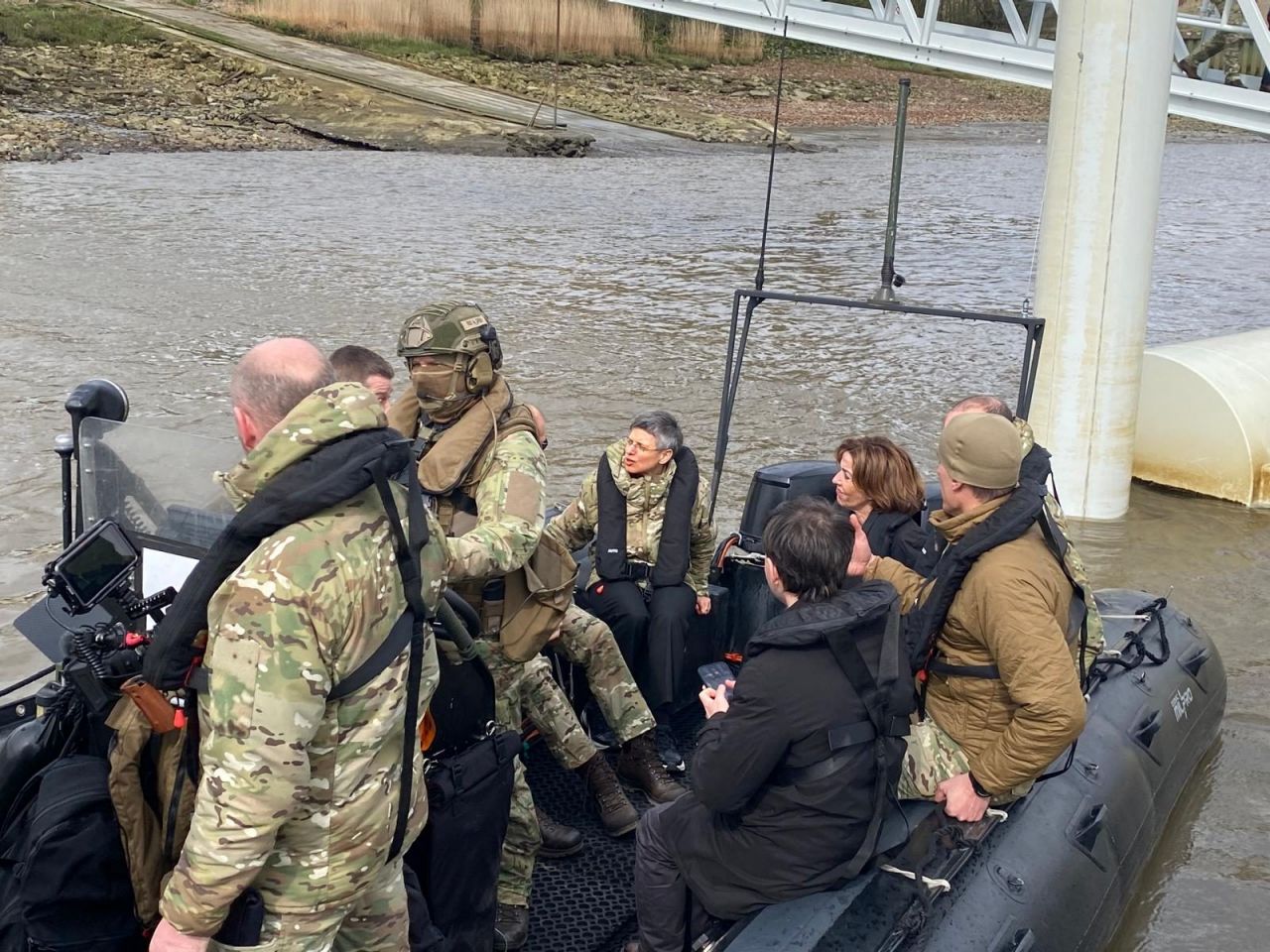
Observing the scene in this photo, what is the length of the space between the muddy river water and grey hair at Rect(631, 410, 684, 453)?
6.70ft

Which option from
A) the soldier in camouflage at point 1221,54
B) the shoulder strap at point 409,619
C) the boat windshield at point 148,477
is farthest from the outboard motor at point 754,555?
the soldier in camouflage at point 1221,54

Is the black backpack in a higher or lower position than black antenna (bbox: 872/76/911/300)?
lower

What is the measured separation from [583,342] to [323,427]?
1025cm

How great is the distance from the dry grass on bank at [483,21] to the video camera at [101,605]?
33.2m

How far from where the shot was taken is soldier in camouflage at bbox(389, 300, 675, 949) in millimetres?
3086

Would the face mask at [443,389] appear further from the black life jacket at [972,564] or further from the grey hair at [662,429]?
the black life jacket at [972,564]

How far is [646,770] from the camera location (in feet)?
12.6

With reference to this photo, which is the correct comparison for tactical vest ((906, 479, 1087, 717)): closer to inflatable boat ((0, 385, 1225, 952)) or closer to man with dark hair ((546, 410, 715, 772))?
inflatable boat ((0, 385, 1225, 952))

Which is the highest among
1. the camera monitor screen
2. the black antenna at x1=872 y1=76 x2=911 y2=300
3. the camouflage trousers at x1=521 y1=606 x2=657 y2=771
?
the black antenna at x1=872 y1=76 x2=911 y2=300

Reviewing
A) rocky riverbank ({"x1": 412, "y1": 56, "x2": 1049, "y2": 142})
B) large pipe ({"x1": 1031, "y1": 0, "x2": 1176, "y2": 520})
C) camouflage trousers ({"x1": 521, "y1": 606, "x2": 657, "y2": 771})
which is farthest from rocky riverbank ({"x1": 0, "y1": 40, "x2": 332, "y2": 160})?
camouflage trousers ({"x1": 521, "y1": 606, "x2": 657, "y2": 771})

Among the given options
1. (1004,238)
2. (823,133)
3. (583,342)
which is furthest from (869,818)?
(823,133)

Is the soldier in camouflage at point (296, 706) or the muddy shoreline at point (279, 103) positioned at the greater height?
the muddy shoreline at point (279, 103)

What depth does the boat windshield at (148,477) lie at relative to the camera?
2.62m

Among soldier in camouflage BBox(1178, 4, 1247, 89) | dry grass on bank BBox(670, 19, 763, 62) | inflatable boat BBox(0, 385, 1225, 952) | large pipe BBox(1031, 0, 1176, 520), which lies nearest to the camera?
inflatable boat BBox(0, 385, 1225, 952)
